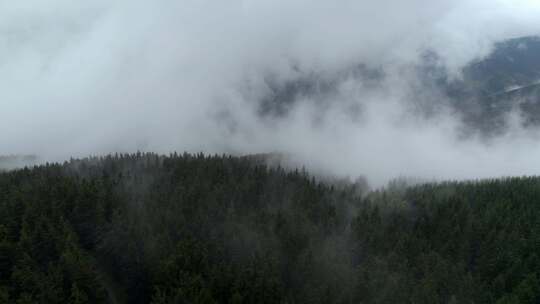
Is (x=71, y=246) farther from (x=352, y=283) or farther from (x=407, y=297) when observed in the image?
(x=407, y=297)

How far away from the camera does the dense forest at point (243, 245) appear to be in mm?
78250

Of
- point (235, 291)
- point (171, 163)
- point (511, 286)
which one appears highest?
point (171, 163)

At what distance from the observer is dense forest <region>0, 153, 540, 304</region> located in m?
78.2

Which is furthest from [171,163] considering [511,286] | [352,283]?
[511,286]

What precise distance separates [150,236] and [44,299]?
82.0ft

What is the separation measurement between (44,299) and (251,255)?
39172 mm

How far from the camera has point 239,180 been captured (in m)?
160

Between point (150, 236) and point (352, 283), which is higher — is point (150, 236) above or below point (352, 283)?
above

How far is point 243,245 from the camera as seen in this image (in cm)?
9950

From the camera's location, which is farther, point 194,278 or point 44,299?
point 194,278

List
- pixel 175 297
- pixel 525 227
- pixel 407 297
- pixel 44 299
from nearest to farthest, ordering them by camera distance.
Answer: pixel 44 299, pixel 175 297, pixel 407 297, pixel 525 227

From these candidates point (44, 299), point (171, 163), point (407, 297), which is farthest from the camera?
point (171, 163)

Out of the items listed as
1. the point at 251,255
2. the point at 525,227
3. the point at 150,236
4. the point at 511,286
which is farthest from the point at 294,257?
the point at 525,227

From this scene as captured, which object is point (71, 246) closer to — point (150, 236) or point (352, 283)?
point (150, 236)
